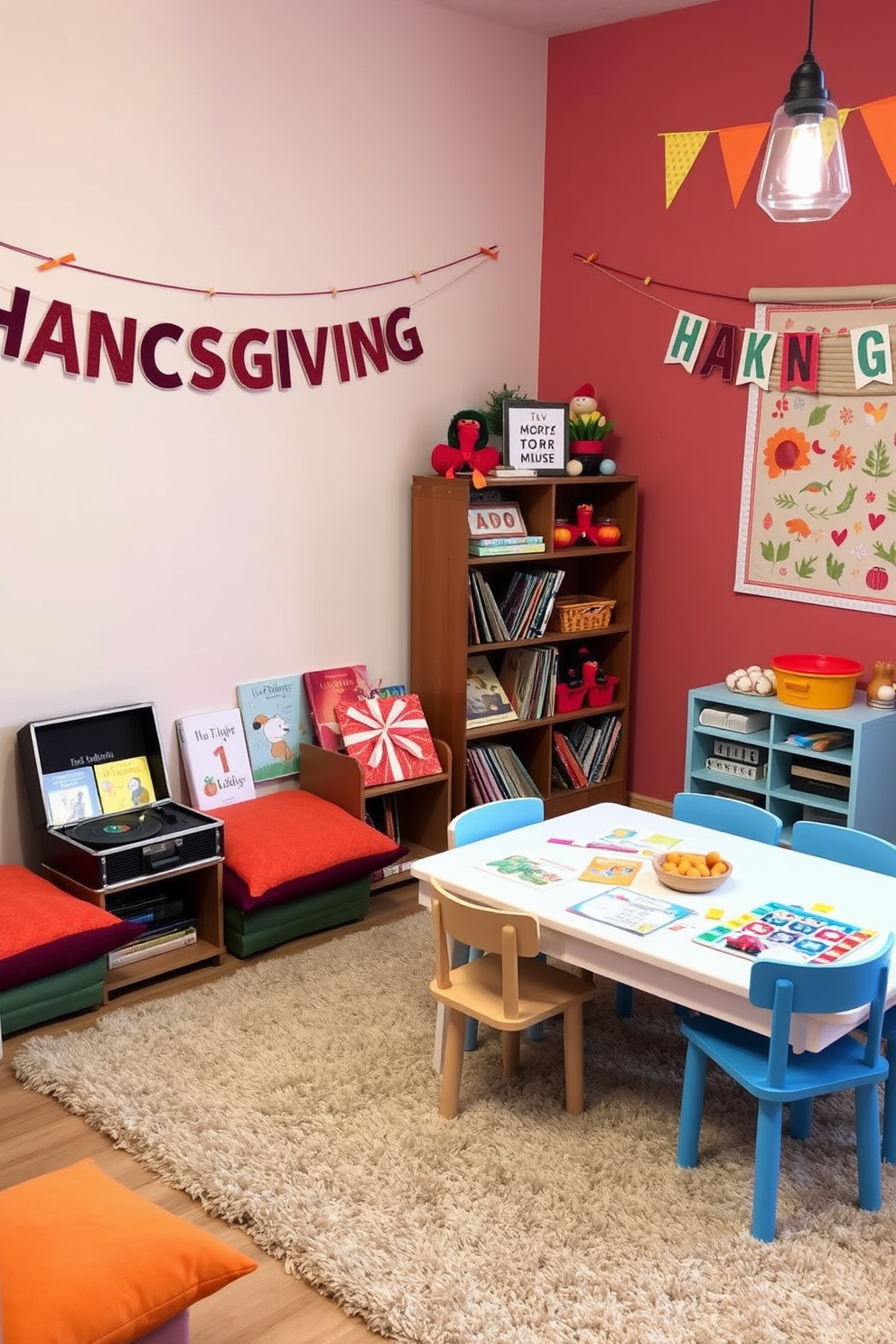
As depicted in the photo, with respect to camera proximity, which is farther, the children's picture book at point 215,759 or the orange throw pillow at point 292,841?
the children's picture book at point 215,759

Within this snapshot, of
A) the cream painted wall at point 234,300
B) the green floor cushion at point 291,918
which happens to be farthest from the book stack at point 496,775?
the green floor cushion at point 291,918

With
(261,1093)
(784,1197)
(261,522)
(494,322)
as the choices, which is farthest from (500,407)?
(784,1197)

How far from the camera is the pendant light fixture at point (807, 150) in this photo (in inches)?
93.7

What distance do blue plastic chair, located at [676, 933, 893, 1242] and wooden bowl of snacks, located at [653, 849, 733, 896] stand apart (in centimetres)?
28

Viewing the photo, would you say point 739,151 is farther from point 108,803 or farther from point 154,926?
point 154,926

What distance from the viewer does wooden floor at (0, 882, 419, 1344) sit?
2277mm

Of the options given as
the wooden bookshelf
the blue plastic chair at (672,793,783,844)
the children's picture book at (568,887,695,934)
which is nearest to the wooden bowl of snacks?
the children's picture book at (568,887,695,934)

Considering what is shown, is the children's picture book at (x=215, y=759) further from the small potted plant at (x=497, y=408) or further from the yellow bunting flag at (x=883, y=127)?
the yellow bunting flag at (x=883, y=127)

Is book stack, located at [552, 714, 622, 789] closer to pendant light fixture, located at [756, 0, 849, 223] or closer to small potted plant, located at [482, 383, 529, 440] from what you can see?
small potted plant, located at [482, 383, 529, 440]

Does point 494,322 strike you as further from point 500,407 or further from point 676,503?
point 676,503

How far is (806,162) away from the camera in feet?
7.90

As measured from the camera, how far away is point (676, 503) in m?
4.73

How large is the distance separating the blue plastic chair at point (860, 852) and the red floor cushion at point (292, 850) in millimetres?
1373

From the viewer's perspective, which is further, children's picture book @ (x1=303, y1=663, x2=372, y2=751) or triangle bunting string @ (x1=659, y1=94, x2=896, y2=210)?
children's picture book @ (x1=303, y1=663, x2=372, y2=751)
